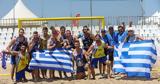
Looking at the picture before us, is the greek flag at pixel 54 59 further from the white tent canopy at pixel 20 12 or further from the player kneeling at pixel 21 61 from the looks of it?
the white tent canopy at pixel 20 12

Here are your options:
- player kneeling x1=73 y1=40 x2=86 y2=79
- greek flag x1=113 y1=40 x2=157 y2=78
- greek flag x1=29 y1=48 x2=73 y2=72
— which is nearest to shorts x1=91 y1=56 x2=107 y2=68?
player kneeling x1=73 y1=40 x2=86 y2=79

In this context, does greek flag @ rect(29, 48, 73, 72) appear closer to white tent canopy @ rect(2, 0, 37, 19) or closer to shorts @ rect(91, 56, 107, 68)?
shorts @ rect(91, 56, 107, 68)

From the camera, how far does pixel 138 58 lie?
1213cm

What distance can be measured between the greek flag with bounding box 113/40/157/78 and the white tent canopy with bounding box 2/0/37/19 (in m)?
19.1

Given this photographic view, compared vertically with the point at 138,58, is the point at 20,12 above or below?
above

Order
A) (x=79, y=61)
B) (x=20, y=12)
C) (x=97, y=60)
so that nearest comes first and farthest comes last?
(x=79, y=61) < (x=97, y=60) < (x=20, y=12)

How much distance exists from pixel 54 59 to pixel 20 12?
19.0 metres

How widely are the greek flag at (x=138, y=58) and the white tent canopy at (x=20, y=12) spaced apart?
1909 cm

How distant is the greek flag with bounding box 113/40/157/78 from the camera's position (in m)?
12.1

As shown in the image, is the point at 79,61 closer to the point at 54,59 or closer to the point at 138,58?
the point at 54,59

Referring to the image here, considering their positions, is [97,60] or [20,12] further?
[20,12]

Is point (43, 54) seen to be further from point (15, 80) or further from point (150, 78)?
point (150, 78)

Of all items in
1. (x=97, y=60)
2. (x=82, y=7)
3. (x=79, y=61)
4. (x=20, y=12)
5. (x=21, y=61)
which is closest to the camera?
(x=21, y=61)

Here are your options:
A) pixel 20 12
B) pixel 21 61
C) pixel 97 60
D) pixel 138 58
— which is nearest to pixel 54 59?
pixel 21 61
